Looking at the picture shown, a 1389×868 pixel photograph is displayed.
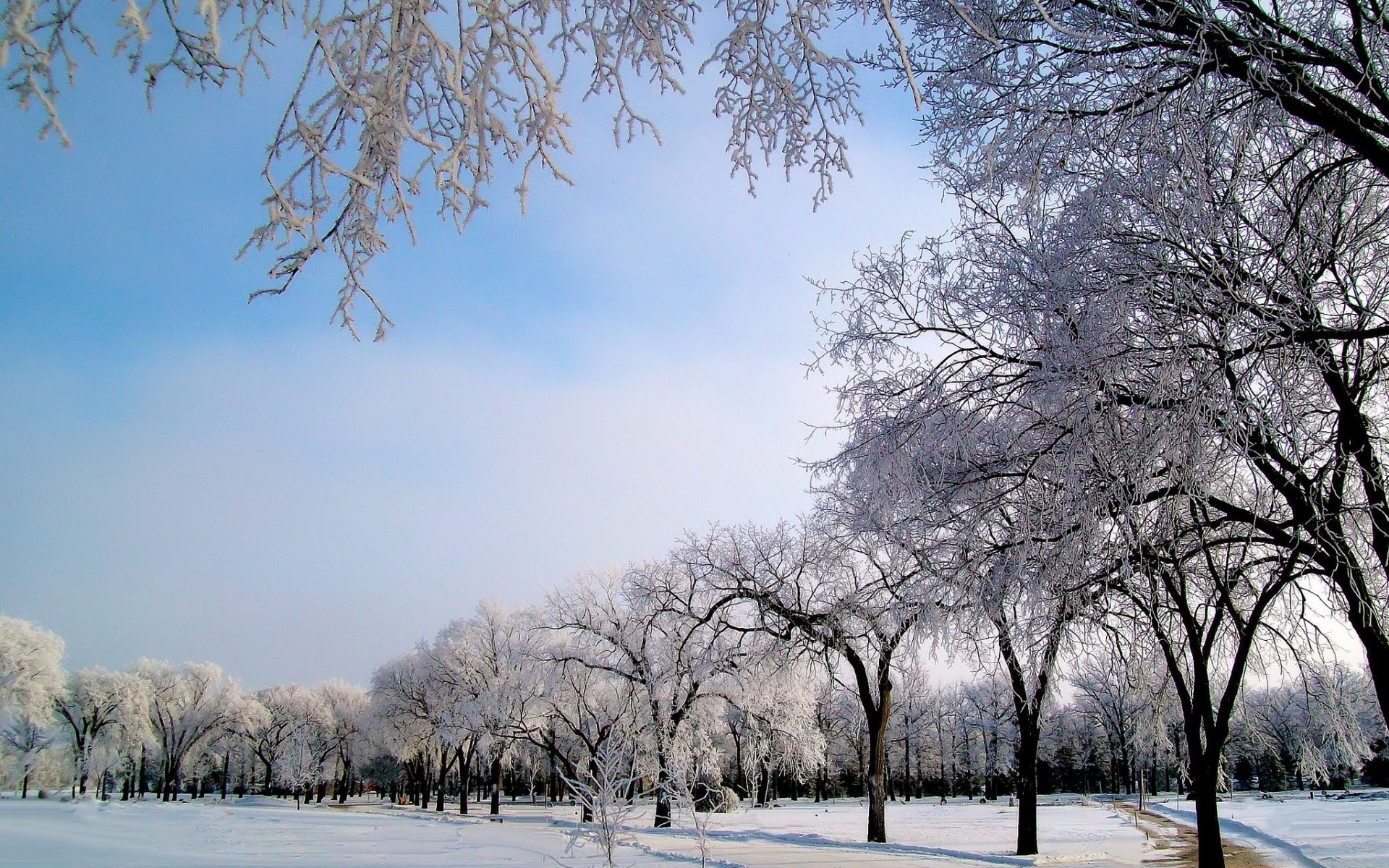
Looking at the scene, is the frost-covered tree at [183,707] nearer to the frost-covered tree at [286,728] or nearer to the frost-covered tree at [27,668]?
the frost-covered tree at [286,728]

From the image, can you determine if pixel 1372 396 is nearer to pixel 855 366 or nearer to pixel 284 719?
pixel 855 366

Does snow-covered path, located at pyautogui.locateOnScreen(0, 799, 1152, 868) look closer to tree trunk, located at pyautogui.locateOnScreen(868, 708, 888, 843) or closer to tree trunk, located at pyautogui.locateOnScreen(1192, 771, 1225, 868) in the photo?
tree trunk, located at pyautogui.locateOnScreen(868, 708, 888, 843)

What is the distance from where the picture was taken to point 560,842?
15969mm

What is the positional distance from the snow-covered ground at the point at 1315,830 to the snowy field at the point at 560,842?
0.06m

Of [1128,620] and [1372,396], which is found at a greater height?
[1372,396]

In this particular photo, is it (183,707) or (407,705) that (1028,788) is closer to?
(407,705)

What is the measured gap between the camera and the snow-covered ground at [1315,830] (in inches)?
595

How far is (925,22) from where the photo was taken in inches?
287

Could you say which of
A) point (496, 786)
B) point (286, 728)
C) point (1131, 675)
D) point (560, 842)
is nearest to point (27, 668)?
point (286, 728)

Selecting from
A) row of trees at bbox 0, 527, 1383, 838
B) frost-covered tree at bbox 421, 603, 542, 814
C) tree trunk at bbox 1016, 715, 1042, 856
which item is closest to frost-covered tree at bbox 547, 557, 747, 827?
row of trees at bbox 0, 527, 1383, 838

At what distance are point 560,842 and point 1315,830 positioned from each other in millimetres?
20954

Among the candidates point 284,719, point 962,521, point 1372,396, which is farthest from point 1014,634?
point 284,719

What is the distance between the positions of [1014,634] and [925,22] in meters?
6.07

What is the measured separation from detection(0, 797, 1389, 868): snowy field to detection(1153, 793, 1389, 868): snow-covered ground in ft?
0.21
